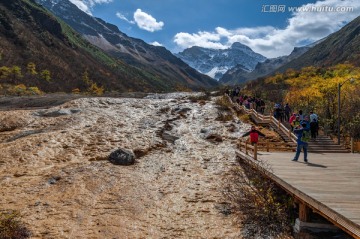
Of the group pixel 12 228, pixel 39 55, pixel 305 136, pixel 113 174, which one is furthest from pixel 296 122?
pixel 39 55

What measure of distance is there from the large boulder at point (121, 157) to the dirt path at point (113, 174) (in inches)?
17.4

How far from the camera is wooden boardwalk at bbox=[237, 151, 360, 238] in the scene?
26.4 ft

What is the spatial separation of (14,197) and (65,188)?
2.15 meters

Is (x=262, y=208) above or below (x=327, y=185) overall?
below

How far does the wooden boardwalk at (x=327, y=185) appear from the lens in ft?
26.4

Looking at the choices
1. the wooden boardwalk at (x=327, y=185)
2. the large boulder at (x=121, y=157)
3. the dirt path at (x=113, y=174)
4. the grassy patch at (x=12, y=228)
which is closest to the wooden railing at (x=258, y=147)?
the dirt path at (x=113, y=174)

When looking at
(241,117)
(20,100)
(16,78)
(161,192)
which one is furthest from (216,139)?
(16,78)

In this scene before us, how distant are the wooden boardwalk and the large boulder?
22.9 ft

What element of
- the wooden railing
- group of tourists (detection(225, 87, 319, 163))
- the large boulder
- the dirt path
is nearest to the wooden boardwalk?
group of tourists (detection(225, 87, 319, 163))

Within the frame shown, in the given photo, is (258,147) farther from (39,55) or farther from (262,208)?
(39,55)

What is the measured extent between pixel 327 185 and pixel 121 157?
11766mm

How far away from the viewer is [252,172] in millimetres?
16719

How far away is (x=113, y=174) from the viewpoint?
17.2m

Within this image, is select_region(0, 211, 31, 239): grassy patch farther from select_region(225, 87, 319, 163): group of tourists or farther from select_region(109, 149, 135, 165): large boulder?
select_region(225, 87, 319, 163): group of tourists
